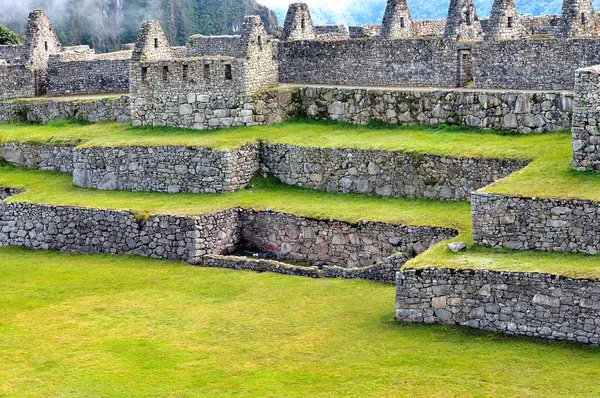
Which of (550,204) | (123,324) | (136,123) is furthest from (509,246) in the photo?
(136,123)

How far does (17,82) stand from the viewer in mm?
42938

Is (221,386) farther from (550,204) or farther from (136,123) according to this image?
(136,123)

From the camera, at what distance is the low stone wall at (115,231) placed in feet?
98.6

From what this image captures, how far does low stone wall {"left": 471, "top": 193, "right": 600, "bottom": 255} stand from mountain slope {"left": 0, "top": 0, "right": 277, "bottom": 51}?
181 ft

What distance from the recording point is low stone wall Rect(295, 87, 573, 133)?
100 feet

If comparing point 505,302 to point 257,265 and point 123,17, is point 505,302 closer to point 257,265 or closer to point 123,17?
point 257,265

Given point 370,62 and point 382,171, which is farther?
point 370,62

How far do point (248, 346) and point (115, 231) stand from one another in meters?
9.00

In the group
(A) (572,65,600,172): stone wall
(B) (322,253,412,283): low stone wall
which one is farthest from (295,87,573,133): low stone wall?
(B) (322,253,412,283): low stone wall

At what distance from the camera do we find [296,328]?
24031mm

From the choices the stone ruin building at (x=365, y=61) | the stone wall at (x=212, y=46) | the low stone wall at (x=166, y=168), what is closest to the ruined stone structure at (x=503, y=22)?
the stone ruin building at (x=365, y=61)

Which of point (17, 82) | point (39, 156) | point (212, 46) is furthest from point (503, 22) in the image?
point (17, 82)

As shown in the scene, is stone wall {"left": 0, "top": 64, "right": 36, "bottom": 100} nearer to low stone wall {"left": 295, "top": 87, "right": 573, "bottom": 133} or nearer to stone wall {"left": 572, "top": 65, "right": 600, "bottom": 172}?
low stone wall {"left": 295, "top": 87, "right": 573, "bottom": 133}

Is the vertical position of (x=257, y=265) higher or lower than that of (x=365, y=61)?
lower
